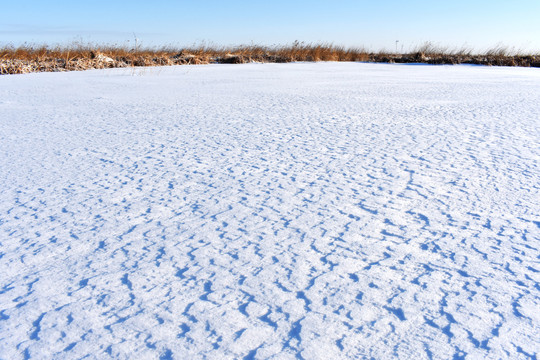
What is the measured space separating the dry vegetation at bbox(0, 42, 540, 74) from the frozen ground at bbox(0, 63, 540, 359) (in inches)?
256

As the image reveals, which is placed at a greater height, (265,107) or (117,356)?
(265,107)

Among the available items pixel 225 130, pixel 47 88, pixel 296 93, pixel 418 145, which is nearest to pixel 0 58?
pixel 47 88

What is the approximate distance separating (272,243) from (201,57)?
9.98 m

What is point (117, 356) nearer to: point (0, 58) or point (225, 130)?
point (225, 130)

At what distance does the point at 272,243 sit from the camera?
3.90ft

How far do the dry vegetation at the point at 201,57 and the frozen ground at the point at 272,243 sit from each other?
649cm

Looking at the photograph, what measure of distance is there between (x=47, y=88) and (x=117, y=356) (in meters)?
5.04

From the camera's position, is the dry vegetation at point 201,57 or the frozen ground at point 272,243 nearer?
the frozen ground at point 272,243

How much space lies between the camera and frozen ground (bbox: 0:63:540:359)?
834mm

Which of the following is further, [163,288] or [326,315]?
[163,288]

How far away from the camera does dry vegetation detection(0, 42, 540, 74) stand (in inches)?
315

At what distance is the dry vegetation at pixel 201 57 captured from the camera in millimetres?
8012

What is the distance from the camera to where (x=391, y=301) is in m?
0.93

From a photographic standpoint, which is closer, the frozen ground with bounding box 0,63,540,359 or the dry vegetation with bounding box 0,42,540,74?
the frozen ground with bounding box 0,63,540,359
